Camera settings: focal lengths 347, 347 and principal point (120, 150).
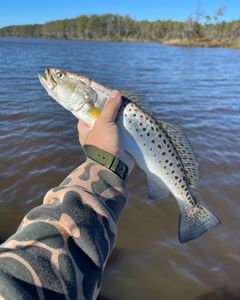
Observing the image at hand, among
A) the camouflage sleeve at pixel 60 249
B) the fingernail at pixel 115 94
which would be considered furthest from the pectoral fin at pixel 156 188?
the camouflage sleeve at pixel 60 249

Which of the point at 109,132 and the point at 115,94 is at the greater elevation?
the point at 115,94

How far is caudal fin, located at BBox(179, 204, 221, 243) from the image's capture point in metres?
3.29

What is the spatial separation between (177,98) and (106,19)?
143 meters

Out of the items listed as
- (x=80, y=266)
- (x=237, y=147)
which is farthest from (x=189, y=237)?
(x=237, y=147)

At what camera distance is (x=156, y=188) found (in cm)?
342

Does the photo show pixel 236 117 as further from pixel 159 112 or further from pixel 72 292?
pixel 72 292

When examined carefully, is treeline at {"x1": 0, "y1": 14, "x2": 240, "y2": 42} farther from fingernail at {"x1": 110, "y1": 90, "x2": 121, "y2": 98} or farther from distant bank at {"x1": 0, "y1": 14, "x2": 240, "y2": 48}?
fingernail at {"x1": 110, "y1": 90, "x2": 121, "y2": 98}

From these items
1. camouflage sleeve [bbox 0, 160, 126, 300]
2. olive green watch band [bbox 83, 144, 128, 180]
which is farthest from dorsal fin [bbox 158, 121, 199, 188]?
camouflage sleeve [bbox 0, 160, 126, 300]

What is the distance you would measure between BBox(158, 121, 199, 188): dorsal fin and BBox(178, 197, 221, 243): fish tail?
0.26 metres

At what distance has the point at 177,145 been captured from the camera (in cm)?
Answer: 341

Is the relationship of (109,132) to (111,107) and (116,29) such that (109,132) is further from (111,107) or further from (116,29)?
(116,29)

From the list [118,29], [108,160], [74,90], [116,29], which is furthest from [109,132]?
[116,29]

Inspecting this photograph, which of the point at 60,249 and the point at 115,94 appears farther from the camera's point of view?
the point at 115,94

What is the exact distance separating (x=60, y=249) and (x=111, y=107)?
67.9 inches
